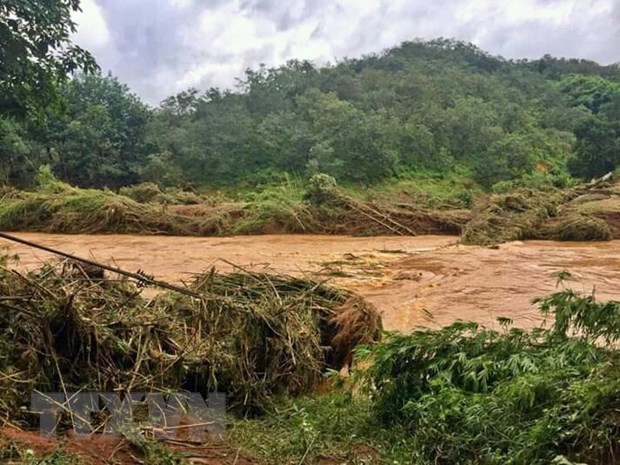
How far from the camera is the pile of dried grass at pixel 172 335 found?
3.59 m

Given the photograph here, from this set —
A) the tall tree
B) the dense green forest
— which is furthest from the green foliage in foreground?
the dense green forest

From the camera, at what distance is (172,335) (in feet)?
14.1

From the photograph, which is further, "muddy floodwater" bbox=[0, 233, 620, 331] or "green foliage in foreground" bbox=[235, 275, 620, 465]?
"muddy floodwater" bbox=[0, 233, 620, 331]

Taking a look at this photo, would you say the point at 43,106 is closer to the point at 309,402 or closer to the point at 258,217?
the point at 309,402

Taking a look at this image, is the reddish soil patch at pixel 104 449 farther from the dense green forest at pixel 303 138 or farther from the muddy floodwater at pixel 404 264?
the dense green forest at pixel 303 138

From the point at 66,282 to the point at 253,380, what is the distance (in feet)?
5.19

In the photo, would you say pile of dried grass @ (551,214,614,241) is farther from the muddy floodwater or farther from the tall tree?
the tall tree

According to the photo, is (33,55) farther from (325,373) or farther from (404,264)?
(404,264)

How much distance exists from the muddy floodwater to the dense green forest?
1176cm

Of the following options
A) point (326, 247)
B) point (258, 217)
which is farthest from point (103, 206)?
point (326, 247)

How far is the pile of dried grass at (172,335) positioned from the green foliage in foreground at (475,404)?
422mm

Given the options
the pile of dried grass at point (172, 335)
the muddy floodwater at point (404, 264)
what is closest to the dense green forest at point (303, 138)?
the muddy floodwater at point (404, 264)

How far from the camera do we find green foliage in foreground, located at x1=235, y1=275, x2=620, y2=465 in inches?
111

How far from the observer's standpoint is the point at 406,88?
133 ft
